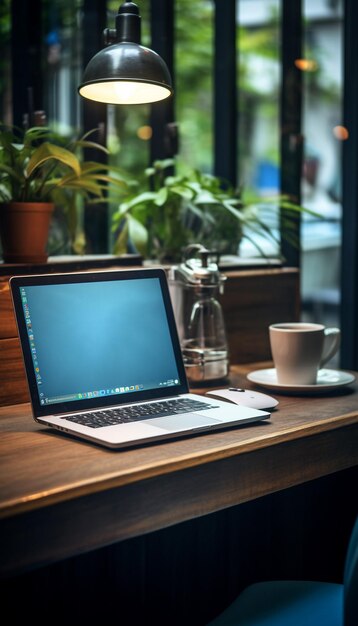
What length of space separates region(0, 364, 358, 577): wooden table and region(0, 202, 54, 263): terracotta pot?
0.38 meters

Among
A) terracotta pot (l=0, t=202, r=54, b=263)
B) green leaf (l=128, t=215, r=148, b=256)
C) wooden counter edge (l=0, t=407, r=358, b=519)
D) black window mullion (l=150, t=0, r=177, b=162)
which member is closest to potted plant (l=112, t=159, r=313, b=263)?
green leaf (l=128, t=215, r=148, b=256)

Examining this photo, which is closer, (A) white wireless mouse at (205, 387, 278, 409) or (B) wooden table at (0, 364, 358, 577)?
(B) wooden table at (0, 364, 358, 577)

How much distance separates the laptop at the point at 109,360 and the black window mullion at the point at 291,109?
172cm

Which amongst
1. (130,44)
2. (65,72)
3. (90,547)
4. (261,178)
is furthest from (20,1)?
(261,178)

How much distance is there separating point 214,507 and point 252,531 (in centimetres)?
81

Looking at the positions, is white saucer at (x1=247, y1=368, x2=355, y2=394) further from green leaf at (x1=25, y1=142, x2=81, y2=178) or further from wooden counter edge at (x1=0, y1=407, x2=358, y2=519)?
green leaf at (x1=25, y1=142, x2=81, y2=178)

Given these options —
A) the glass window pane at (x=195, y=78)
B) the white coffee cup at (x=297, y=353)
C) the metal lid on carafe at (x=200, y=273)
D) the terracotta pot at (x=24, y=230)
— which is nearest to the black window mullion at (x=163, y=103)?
the metal lid on carafe at (x=200, y=273)

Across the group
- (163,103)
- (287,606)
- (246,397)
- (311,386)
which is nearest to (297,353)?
(311,386)

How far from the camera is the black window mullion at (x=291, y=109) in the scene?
343cm

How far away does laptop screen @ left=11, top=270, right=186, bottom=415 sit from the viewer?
63.8 inches

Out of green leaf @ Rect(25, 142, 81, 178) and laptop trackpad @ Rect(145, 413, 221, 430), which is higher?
green leaf @ Rect(25, 142, 81, 178)

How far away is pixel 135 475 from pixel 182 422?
272 millimetres

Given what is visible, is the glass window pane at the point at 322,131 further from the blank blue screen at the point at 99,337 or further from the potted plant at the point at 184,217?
the blank blue screen at the point at 99,337

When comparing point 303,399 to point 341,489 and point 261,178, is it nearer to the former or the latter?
point 341,489
